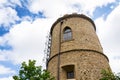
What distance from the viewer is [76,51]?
16516mm

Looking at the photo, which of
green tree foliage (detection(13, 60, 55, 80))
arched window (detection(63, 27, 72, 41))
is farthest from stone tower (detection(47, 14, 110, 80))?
green tree foliage (detection(13, 60, 55, 80))

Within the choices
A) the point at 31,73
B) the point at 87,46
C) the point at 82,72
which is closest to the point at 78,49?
the point at 87,46

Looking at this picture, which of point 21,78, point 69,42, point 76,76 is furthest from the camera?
point 69,42

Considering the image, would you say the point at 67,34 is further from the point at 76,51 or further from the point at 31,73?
the point at 31,73

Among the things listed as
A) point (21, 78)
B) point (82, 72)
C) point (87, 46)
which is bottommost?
point (21, 78)

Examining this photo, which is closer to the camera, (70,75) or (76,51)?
(70,75)

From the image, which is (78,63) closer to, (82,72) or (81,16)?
(82,72)

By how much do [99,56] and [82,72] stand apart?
2.47 metres

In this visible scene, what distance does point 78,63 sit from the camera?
1575cm

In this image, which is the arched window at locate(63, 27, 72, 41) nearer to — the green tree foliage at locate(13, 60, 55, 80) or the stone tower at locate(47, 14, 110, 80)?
the stone tower at locate(47, 14, 110, 80)

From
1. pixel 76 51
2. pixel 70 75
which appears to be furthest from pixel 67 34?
pixel 70 75

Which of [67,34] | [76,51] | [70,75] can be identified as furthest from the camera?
[67,34]

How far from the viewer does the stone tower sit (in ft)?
51.1

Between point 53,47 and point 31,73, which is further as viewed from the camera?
point 53,47
